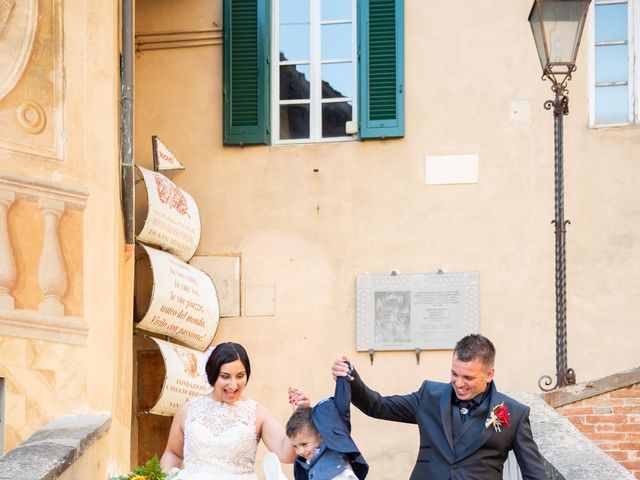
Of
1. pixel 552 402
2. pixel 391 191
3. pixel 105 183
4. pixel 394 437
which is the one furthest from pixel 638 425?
pixel 105 183

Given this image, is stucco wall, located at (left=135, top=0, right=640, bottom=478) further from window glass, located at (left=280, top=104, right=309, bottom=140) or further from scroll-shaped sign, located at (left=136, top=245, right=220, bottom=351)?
scroll-shaped sign, located at (left=136, top=245, right=220, bottom=351)

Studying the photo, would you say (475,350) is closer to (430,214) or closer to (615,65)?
(430,214)

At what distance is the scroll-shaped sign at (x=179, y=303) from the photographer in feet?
34.5

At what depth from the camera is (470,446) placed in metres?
5.71

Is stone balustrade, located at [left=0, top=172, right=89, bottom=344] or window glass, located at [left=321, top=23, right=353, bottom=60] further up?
window glass, located at [left=321, top=23, right=353, bottom=60]

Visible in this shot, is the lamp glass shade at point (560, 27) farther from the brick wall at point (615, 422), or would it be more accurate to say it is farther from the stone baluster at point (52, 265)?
the stone baluster at point (52, 265)

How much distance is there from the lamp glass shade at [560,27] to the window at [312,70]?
7.95 ft

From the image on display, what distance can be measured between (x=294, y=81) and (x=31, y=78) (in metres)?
3.30

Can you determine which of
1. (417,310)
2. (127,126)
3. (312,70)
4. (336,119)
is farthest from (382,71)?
(127,126)

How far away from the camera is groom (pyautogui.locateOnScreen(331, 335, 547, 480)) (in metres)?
5.64

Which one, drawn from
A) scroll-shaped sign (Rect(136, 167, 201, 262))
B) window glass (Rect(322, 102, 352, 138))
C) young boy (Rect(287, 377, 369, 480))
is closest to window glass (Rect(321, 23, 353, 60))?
window glass (Rect(322, 102, 352, 138))

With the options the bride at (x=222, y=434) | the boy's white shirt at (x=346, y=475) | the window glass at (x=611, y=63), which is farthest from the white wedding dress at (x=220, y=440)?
the window glass at (x=611, y=63)

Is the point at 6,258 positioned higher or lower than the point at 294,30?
lower

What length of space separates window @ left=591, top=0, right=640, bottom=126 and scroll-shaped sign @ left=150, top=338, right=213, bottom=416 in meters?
4.08
